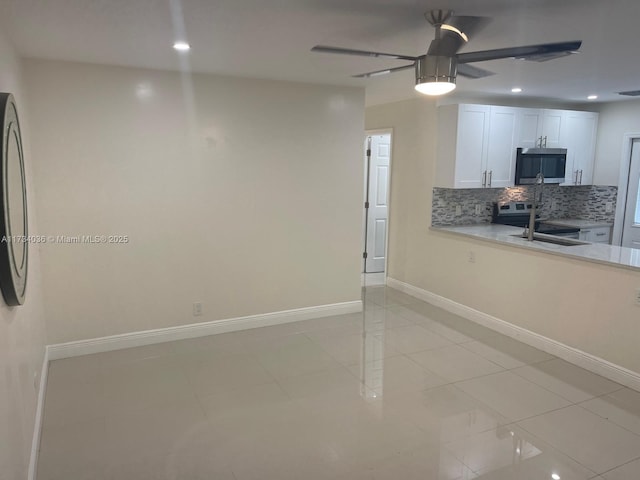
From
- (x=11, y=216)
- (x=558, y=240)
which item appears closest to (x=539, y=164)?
(x=558, y=240)

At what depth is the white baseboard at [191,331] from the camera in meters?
3.81

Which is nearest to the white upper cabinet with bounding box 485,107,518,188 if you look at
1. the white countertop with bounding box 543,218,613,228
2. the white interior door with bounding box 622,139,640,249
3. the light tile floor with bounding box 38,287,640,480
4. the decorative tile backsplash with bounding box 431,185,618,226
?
the decorative tile backsplash with bounding box 431,185,618,226

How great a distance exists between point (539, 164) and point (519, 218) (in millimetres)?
727

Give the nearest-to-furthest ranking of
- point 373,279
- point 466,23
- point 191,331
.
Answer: point 466,23
point 191,331
point 373,279

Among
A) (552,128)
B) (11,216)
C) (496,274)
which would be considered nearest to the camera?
(11,216)

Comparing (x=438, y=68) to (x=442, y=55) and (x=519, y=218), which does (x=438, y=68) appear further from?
(x=519, y=218)

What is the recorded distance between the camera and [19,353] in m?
2.24

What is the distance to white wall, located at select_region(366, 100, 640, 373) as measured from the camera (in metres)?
3.48

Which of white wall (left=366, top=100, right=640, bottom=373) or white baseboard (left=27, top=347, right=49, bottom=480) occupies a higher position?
white wall (left=366, top=100, right=640, bottom=373)

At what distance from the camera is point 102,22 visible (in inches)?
97.7

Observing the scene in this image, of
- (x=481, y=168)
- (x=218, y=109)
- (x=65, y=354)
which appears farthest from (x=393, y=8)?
(x=65, y=354)

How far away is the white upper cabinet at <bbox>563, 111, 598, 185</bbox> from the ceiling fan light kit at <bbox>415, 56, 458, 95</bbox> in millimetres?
4027

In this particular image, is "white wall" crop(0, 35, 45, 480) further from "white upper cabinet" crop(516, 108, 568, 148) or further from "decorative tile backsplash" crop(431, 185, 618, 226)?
"white upper cabinet" crop(516, 108, 568, 148)

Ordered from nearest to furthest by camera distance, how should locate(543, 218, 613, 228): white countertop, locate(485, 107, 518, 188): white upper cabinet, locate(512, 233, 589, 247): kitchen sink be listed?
1. locate(512, 233, 589, 247): kitchen sink
2. locate(485, 107, 518, 188): white upper cabinet
3. locate(543, 218, 613, 228): white countertop
